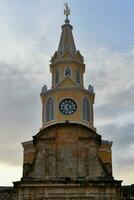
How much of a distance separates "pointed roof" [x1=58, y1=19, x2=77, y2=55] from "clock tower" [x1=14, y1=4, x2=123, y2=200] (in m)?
3.37

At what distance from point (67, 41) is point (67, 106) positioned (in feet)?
29.9

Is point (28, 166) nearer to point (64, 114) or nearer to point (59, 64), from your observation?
point (64, 114)

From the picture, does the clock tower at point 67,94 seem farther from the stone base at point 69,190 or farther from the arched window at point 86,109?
the stone base at point 69,190

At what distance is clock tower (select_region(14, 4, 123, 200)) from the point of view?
1705 inches

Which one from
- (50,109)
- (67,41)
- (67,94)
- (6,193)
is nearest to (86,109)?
(67,94)

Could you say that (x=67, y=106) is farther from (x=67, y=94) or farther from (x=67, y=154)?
(x=67, y=154)

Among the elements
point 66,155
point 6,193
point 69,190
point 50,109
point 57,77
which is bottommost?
point 69,190

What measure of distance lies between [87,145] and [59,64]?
12.2 metres

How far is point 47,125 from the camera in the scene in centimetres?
5103

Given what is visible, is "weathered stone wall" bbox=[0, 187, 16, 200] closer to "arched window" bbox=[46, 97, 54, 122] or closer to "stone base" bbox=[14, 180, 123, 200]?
"stone base" bbox=[14, 180, 123, 200]

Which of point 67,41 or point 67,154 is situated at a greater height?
point 67,41

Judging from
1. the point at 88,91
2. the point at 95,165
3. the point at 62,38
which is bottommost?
the point at 95,165

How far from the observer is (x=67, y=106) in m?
51.6

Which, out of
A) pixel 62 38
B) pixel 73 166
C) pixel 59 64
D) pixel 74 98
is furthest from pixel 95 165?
pixel 62 38
